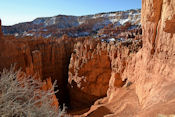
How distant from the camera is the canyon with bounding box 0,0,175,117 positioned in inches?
158

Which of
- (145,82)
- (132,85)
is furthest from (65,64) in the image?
(145,82)

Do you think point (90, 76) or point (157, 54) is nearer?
point (157, 54)

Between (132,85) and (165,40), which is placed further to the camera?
(132,85)

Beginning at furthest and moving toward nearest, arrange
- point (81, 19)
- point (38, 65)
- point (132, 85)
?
point (81, 19) < point (38, 65) < point (132, 85)

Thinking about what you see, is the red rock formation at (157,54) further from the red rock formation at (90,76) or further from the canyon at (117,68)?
the red rock formation at (90,76)

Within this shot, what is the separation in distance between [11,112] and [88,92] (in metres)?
10.9

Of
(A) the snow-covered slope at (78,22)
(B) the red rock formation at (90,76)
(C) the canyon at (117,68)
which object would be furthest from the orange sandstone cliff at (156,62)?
(A) the snow-covered slope at (78,22)

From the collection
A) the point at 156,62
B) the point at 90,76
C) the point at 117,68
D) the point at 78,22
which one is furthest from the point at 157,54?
the point at 78,22

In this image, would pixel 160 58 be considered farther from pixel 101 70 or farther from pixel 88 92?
pixel 88 92

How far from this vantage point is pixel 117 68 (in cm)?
1060

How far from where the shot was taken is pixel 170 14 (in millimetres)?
4004

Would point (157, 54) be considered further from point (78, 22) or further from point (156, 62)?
point (78, 22)

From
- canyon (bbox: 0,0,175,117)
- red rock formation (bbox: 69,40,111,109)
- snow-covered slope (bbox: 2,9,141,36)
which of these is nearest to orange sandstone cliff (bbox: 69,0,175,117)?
canyon (bbox: 0,0,175,117)

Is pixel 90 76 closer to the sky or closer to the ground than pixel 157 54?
closer to the ground
